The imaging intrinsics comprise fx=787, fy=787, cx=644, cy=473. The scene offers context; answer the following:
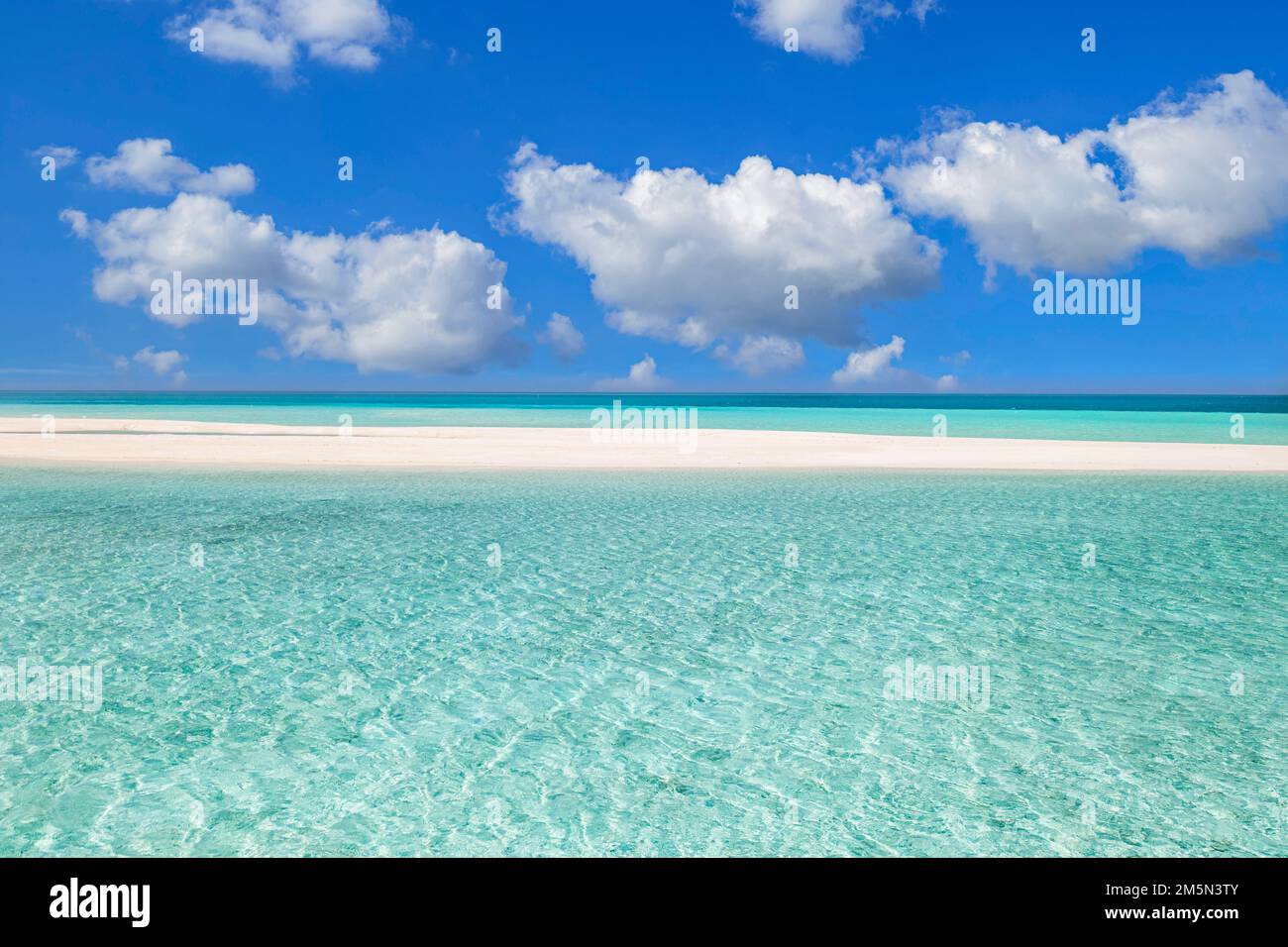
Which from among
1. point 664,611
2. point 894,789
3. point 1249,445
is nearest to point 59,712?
point 664,611

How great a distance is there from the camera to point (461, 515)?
19.2 m

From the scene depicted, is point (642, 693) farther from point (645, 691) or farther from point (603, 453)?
point (603, 453)

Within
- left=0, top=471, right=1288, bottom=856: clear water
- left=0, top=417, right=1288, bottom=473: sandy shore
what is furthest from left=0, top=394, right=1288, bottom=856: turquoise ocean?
left=0, top=417, right=1288, bottom=473: sandy shore

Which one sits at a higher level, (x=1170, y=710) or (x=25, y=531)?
(x=25, y=531)

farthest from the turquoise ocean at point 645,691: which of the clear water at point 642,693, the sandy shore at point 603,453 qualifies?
the sandy shore at point 603,453

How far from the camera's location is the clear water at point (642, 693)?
578 cm

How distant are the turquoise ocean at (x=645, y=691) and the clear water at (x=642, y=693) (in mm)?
39

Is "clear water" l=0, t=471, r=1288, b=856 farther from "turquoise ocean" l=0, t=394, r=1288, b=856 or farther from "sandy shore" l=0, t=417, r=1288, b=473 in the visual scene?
"sandy shore" l=0, t=417, r=1288, b=473

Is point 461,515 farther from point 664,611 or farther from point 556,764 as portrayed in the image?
point 556,764

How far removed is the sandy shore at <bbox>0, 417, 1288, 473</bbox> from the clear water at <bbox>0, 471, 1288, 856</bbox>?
48.2ft

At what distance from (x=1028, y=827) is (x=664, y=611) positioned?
5.94 meters

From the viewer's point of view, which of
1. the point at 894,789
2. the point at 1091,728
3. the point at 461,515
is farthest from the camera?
the point at 461,515

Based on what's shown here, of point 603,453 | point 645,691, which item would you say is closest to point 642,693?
point 645,691
